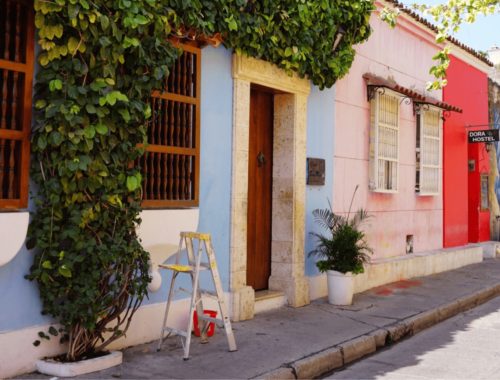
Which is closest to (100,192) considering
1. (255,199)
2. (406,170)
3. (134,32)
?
(134,32)

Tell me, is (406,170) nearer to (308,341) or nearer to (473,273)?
(473,273)

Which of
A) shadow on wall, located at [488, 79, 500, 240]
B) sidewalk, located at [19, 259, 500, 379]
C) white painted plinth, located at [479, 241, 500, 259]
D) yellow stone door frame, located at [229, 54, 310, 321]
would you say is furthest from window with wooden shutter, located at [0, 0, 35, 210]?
shadow on wall, located at [488, 79, 500, 240]

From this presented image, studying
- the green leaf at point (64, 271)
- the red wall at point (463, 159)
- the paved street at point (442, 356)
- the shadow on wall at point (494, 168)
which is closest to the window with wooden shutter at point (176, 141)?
the green leaf at point (64, 271)

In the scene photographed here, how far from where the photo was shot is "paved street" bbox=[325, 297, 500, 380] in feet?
16.5

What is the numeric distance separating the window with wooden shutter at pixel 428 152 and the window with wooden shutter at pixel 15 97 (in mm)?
8243

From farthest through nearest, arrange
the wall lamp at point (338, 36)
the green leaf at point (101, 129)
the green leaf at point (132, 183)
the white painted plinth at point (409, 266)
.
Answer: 1. the white painted plinth at point (409, 266)
2. the wall lamp at point (338, 36)
3. the green leaf at point (132, 183)
4. the green leaf at point (101, 129)

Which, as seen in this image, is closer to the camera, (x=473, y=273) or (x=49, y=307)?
(x=49, y=307)

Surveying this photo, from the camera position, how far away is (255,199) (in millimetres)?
7406

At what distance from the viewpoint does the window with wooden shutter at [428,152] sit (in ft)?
36.4

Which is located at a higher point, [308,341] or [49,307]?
[49,307]

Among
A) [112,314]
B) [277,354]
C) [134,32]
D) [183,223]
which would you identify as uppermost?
[134,32]

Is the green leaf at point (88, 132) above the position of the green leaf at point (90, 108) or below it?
below

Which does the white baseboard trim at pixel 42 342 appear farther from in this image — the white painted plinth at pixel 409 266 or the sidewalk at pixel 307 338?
the white painted plinth at pixel 409 266

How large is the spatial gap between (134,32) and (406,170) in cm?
707
